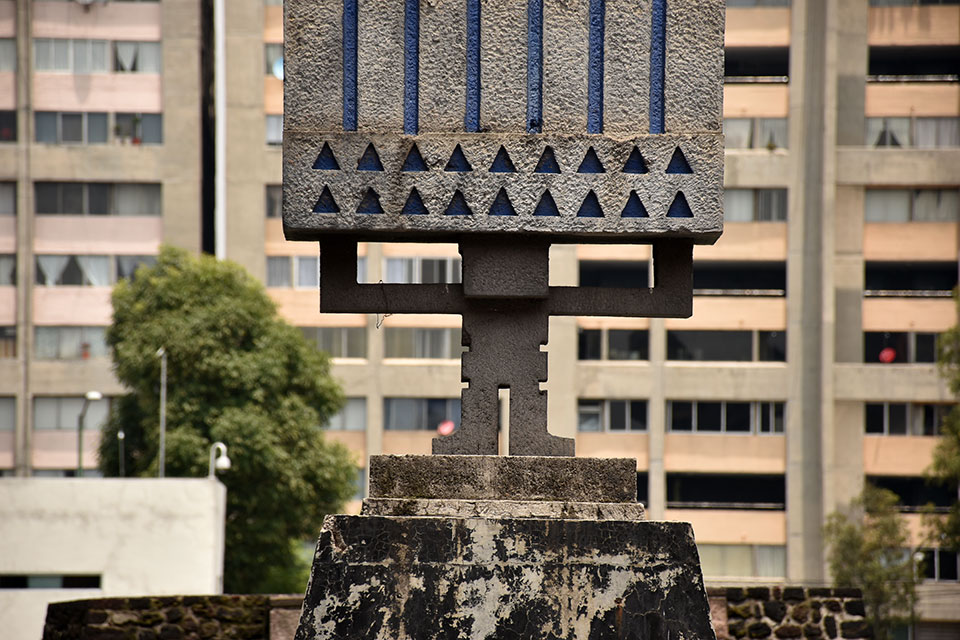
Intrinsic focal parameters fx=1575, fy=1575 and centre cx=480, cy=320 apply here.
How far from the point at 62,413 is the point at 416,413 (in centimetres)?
1165

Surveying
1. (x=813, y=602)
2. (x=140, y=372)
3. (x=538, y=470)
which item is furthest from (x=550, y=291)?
(x=140, y=372)

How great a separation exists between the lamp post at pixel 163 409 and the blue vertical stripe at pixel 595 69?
29.3m

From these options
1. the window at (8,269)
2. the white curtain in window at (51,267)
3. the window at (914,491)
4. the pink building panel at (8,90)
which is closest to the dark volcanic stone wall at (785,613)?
the window at (914,491)

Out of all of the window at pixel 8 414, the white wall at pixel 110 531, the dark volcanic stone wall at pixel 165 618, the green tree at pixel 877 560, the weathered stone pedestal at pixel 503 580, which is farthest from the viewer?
the window at pixel 8 414

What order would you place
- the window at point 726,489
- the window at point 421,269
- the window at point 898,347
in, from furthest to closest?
the window at point 726,489 < the window at point 898,347 < the window at point 421,269

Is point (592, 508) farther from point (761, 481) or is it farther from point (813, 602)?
point (761, 481)

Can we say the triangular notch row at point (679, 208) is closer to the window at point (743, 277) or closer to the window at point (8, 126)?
the window at point (743, 277)

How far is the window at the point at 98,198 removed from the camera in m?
51.4

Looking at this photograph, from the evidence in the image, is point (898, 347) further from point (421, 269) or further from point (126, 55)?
point (126, 55)

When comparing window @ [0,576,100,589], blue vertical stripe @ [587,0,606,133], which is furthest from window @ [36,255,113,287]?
blue vertical stripe @ [587,0,606,133]

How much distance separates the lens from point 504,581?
28.1 feet

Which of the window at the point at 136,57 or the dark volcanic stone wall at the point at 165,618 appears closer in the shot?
the dark volcanic stone wall at the point at 165,618

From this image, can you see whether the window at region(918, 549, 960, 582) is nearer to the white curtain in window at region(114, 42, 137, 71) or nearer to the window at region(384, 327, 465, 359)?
the window at region(384, 327, 465, 359)

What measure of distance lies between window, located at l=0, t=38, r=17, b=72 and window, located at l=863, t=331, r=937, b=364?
2881 centimetres
